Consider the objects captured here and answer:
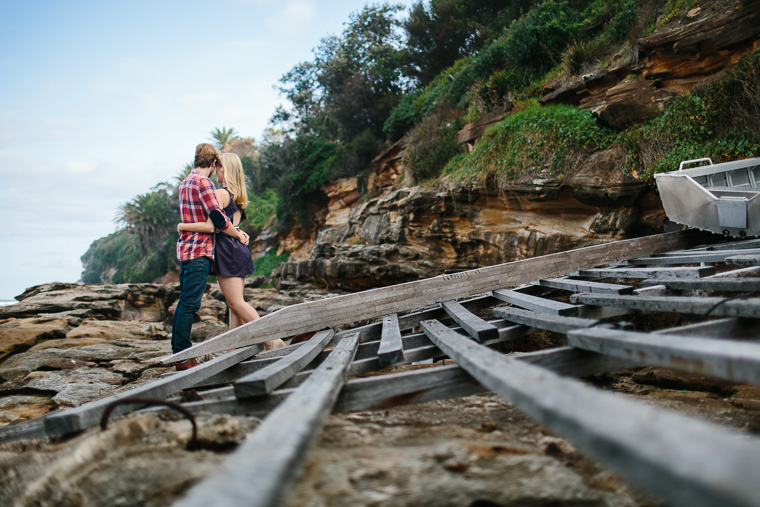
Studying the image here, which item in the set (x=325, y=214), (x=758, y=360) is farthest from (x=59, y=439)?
(x=325, y=214)

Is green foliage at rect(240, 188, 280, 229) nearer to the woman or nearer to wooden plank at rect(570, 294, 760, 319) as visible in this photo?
the woman

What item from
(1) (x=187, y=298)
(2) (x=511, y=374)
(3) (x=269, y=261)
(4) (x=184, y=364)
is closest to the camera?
(2) (x=511, y=374)

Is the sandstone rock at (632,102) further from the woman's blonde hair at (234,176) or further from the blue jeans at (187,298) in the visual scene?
the blue jeans at (187,298)

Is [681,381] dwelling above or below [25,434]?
below

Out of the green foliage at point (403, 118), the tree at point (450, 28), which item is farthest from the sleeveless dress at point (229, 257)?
the tree at point (450, 28)

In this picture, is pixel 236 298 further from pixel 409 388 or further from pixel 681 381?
pixel 681 381

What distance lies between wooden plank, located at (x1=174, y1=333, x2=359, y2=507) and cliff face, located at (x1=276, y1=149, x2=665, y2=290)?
7.04 m

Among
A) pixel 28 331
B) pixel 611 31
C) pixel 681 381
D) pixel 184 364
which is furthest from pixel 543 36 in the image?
pixel 28 331

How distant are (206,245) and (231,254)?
273mm

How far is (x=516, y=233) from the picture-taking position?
8.05 meters

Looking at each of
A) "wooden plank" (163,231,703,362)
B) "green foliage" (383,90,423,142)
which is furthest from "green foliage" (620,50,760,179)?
"green foliage" (383,90,423,142)

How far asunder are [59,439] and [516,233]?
785 cm

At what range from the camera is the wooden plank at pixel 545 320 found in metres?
1.88

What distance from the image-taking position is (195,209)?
11.2ft
